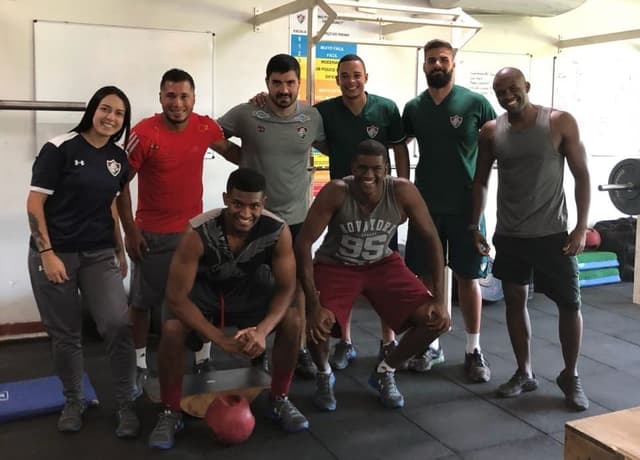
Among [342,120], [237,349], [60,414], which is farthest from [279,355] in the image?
[342,120]

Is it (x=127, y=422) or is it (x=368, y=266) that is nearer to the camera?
(x=127, y=422)

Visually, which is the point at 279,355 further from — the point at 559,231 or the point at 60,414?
the point at 559,231

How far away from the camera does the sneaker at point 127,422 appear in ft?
8.20

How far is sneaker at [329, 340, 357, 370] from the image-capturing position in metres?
3.32

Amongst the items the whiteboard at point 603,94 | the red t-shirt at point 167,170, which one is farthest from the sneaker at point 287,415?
the whiteboard at point 603,94

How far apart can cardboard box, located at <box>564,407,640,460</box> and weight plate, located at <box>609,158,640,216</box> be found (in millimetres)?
2868

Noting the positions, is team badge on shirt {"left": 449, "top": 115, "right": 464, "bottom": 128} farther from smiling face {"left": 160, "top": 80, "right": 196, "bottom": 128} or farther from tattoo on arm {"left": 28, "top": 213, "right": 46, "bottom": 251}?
tattoo on arm {"left": 28, "top": 213, "right": 46, "bottom": 251}

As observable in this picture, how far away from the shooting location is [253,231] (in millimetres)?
2477

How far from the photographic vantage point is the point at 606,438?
65.2 inches

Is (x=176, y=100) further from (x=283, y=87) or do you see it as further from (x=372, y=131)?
(x=372, y=131)

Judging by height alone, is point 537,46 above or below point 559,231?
above

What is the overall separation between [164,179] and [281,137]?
535mm

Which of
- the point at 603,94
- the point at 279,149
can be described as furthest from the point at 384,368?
the point at 603,94

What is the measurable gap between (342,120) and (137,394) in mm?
1487
